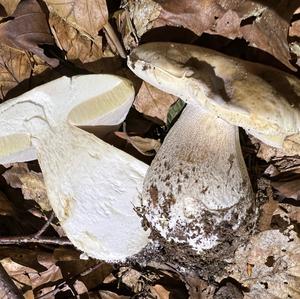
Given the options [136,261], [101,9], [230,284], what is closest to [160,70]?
[101,9]

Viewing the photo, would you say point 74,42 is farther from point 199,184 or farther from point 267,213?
point 267,213

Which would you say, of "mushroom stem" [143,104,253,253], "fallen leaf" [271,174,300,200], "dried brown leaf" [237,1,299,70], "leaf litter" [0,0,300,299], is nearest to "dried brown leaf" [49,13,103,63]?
"leaf litter" [0,0,300,299]

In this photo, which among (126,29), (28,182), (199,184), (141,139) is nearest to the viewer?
(199,184)

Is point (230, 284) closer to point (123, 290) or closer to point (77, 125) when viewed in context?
point (123, 290)

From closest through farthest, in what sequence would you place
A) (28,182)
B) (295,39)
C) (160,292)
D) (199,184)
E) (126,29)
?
1. (199,184)
2. (295,39)
3. (126,29)
4. (160,292)
5. (28,182)

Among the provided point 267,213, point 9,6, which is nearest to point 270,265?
point 267,213

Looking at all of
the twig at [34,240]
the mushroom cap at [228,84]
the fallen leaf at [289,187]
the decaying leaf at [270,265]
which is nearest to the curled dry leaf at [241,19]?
the mushroom cap at [228,84]
